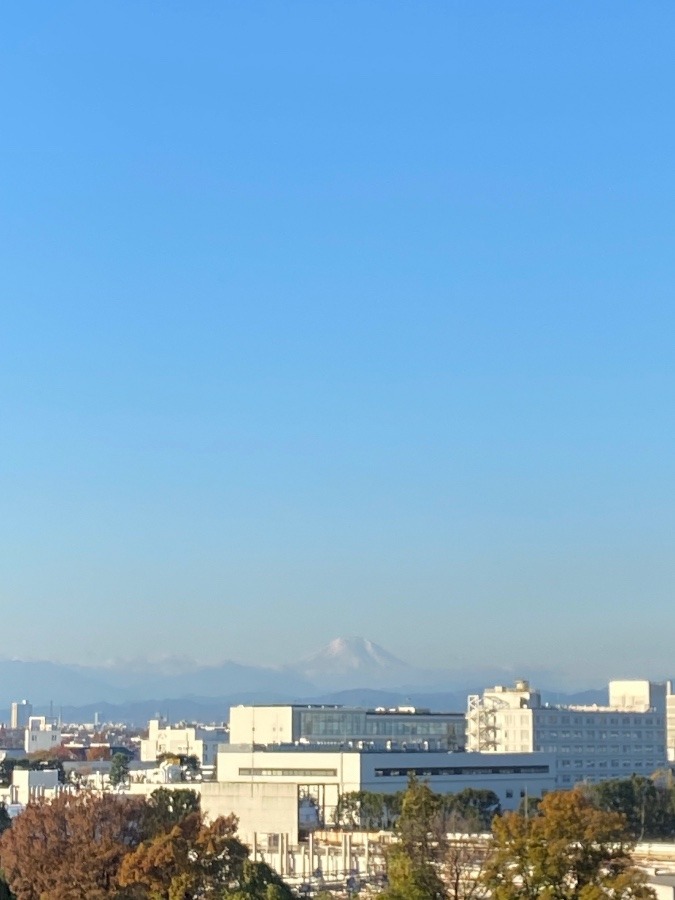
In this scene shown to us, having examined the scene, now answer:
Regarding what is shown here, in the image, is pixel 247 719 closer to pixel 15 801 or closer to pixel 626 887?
pixel 15 801

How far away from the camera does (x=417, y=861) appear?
130ft

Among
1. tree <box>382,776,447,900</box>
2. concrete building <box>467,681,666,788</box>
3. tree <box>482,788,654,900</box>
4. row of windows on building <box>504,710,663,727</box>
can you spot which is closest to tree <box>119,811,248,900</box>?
tree <box>382,776,447,900</box>

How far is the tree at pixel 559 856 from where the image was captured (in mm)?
35281

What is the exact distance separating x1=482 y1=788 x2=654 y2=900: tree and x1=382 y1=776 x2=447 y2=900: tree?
1490mm

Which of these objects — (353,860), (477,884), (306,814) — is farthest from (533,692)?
(477,884)

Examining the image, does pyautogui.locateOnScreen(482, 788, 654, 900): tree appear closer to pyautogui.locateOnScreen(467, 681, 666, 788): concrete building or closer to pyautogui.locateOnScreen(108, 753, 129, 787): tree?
pyautogui.locateOnScreen(108, 753, 129, 787): tree

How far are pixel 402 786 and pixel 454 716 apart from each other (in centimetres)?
4260

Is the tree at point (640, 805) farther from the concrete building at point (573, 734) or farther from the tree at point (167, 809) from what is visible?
the concrete building at point (573, 734)

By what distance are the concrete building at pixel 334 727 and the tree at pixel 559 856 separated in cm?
7452

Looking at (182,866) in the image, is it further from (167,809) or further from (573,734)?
(573,734)

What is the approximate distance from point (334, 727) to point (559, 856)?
84019 millimetres

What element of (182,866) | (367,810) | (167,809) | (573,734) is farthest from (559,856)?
(573,734)

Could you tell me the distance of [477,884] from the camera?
36.9 metres

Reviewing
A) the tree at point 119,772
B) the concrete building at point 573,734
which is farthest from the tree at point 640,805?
the tree at point 119,772
